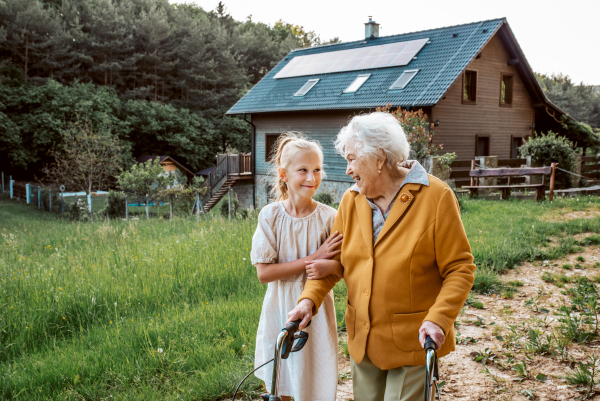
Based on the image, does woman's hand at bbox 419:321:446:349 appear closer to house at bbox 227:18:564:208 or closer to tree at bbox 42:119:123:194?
house at bbox 227:18:564:208

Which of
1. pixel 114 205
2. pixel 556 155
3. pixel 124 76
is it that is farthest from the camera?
pixel 124 76

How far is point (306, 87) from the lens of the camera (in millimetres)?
23984

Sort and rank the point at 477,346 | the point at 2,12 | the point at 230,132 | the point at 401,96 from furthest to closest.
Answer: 1. the point at 230,132
2. the point at 2,12
3. the point at 401,96
4. the point at 477,346

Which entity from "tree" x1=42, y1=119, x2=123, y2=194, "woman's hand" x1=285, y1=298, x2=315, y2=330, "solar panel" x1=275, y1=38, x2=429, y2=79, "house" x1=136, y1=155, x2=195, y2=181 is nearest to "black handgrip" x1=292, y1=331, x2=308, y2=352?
"woman's hand" x1=285, y1=298, x2=315, y2=330

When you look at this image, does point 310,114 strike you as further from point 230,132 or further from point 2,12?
point 2,12

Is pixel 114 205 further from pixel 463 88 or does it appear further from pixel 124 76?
pixel 124 76

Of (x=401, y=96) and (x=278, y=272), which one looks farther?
(x=401, y=96)

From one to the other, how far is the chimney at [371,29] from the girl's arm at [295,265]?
23993 mm

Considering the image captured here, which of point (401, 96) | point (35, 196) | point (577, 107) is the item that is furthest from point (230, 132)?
point (577, 107)

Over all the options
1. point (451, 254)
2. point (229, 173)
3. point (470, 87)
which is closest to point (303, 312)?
point (451, 254)

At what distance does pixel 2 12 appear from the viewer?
1363 inches

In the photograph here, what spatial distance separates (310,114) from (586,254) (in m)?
17.5

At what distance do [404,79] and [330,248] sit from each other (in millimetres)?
19059

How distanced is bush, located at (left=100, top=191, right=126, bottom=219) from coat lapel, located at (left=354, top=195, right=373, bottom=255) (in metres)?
22.0
